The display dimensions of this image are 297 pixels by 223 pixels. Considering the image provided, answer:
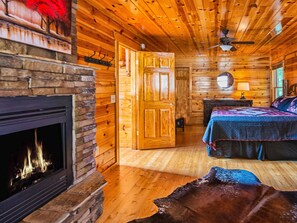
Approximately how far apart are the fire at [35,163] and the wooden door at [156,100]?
140 inches

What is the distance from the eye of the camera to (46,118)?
220 cm

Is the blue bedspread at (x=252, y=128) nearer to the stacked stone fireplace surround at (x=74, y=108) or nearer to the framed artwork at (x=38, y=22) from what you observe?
the stacked stone fireplace surround at (x=74, y=108)

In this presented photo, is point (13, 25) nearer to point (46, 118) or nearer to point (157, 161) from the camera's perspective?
point (46, 118)

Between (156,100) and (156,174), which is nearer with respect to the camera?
(156,174)

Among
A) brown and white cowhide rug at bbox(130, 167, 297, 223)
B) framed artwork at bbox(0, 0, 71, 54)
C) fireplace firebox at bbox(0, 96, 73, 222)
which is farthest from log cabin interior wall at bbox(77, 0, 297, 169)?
brown and white cowhide rug at bbox(130, 167, 297, 223)

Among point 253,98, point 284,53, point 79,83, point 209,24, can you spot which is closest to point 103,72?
point 79,83

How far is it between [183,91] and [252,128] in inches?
195

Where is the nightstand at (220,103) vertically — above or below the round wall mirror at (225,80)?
below

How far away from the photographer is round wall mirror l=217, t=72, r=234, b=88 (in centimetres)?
926

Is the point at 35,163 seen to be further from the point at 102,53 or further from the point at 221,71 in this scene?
the point at 221,71

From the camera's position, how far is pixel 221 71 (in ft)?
30.7

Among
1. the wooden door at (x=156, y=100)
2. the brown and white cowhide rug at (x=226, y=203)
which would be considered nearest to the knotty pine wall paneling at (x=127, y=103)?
the wooden door at (x=156, y=100)

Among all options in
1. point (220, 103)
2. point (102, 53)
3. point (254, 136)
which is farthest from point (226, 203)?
point (220, 103)

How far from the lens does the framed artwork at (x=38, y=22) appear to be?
6.01ft
